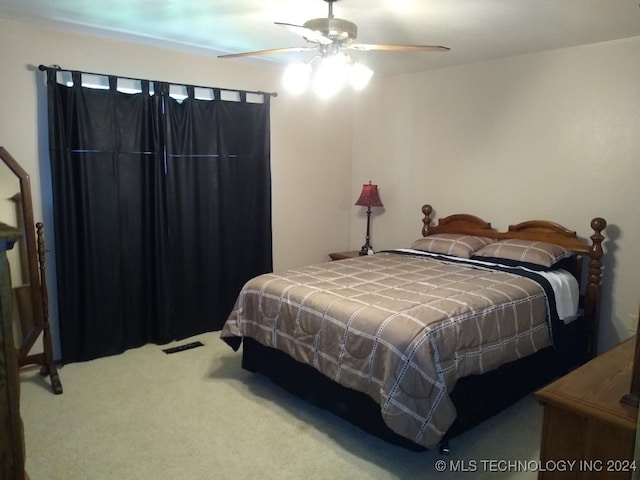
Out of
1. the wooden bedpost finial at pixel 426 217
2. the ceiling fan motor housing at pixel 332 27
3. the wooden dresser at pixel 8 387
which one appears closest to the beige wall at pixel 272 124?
the wooden bedpost finial at pixel 426 217

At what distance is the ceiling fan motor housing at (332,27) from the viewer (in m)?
2.39

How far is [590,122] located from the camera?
3.46 meters

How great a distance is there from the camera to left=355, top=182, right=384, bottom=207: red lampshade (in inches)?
185

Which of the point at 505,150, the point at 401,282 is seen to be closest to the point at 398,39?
the point at 505,150

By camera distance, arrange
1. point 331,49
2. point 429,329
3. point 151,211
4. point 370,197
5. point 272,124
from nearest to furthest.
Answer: point 429,329, point 331,49, point 151,211, point 272,124, point 370,197

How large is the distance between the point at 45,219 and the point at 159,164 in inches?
35.3

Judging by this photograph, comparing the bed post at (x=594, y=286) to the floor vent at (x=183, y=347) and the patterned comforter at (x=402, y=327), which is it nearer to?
the patterned comforter at (x=402, y=327)

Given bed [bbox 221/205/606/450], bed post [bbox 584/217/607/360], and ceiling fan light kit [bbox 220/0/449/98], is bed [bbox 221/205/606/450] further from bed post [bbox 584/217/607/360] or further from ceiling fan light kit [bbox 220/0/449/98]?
ceiling fan light kit [bbox 220/0/449/98]

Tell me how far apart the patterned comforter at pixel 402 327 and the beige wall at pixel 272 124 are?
152cm

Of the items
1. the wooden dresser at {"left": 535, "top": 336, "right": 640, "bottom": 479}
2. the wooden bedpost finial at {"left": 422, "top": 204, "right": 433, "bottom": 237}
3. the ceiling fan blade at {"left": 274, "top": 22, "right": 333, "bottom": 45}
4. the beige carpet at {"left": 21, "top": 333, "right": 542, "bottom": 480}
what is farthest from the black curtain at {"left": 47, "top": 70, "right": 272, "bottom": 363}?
the wooden dresser at {"left": 535, "top": 336, "right": 640, "bottom": 479}

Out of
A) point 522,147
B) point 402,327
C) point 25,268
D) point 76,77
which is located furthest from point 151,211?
point 522,147

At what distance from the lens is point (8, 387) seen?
3.60 ft

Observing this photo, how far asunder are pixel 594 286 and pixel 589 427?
85.6 inches

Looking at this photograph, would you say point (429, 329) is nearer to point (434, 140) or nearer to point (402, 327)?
point (402, 327)
